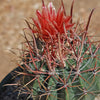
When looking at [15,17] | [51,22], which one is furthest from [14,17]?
[51,22]

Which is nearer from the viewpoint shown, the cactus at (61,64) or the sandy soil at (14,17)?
the cactus at (61,64)

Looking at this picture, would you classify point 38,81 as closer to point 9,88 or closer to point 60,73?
point 60,73

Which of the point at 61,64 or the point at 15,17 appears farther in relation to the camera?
the point at 15,17

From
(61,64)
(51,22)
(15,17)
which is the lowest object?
(61,64)

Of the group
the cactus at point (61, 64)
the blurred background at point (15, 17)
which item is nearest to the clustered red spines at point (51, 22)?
the cactus at point (61, 64)

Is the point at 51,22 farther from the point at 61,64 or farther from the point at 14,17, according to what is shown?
the point at 14,17

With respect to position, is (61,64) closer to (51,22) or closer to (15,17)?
(51,22)

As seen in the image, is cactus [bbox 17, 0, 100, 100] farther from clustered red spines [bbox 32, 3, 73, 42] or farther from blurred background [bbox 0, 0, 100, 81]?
blurred background [bbox 0, 0, 100, 81]

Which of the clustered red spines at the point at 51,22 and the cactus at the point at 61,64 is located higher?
the clustered red spines at the point at 51,22

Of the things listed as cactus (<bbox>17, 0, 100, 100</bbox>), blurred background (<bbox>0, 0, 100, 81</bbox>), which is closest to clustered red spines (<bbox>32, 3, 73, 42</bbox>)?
cactus (<bbox>17, 0, 100, 100</bbox>)

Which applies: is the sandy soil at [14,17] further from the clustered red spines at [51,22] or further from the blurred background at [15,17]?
the clustered red spines at [51,22]

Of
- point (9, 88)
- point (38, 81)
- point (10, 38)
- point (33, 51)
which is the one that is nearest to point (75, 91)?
point (38, 81)

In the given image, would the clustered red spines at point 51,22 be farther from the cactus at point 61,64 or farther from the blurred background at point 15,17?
the blurred background at point 15,17

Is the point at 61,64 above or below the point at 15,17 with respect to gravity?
below
